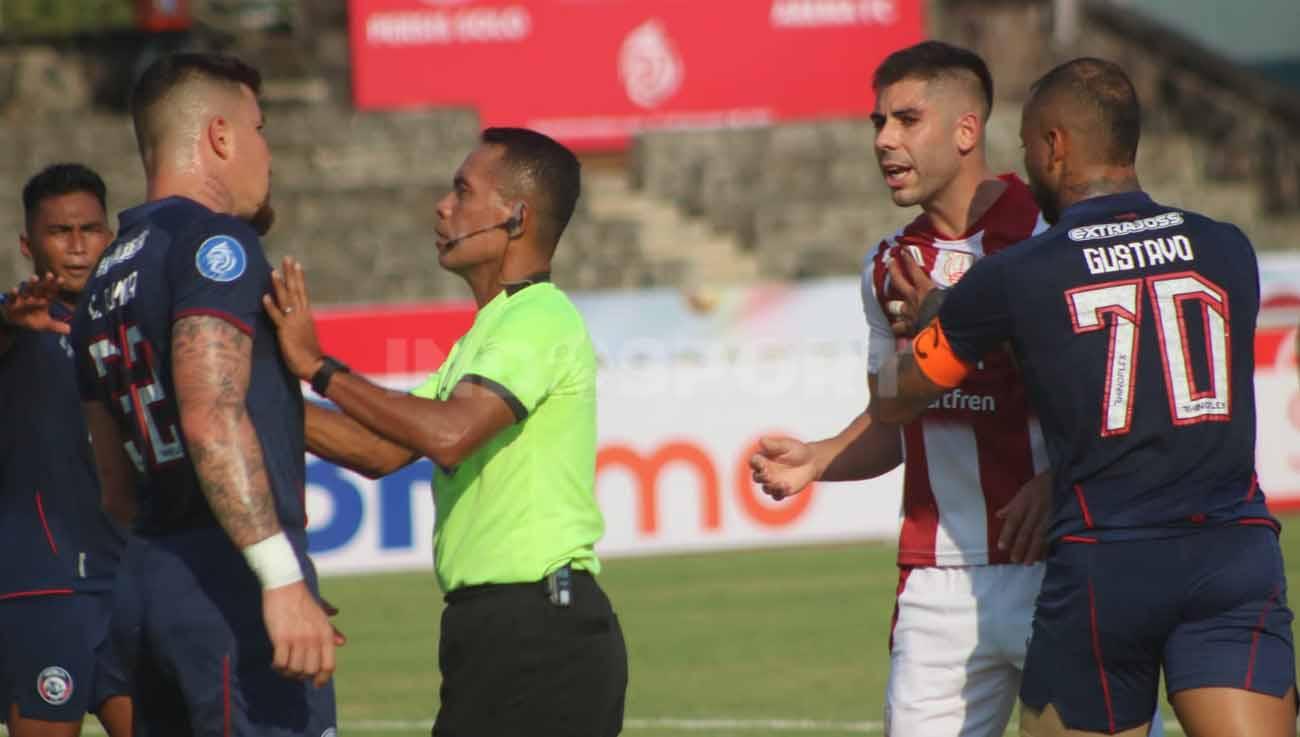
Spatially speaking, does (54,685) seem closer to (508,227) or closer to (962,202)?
(508,227)

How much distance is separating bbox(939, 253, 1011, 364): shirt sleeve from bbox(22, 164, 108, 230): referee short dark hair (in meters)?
3.49

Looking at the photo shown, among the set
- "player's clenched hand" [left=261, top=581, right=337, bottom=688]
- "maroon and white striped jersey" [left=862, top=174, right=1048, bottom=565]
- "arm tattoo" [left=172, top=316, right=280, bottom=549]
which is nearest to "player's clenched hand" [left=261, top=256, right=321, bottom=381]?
"arm tattoo" [left=172, top=316, right=280, bottom=549]

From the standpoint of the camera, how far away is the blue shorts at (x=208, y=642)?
4.64 m

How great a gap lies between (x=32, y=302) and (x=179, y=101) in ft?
5.85

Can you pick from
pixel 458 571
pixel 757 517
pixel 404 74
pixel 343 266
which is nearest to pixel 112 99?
pixel 404 74

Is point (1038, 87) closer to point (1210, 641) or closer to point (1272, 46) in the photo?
point (1210, 641)

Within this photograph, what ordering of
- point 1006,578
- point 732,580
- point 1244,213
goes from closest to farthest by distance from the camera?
point 1006,578 < point 732,580 < point 1244,213

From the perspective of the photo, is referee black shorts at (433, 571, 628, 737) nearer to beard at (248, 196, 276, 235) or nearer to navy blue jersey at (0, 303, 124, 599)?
beard at (248, 196, 276, 235)

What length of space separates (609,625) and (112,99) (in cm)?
2159

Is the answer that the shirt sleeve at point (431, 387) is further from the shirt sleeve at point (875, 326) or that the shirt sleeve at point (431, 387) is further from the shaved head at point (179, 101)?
the shirt sleeve at point (875, 326)

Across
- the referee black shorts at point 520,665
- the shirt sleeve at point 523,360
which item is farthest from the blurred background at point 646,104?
the referee black shorts at point 520,665

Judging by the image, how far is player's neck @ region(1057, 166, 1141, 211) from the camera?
16.6 feet

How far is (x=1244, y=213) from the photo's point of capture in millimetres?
24281

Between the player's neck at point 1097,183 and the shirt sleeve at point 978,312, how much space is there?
0.28 meters
